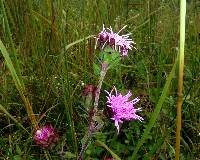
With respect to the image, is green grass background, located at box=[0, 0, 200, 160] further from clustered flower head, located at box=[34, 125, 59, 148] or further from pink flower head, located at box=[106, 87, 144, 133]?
pink flower head, located at box=[106, 87, 144, 133]

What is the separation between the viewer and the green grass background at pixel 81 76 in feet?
4.80

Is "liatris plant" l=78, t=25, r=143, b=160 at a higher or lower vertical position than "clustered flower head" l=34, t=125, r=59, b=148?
higher

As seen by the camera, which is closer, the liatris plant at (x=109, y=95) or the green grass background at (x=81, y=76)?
the liatris plant at (x=109, y=95)

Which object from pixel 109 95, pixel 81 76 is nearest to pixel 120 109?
pixel 109 95

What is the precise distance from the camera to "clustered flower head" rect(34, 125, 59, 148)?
1.16 m

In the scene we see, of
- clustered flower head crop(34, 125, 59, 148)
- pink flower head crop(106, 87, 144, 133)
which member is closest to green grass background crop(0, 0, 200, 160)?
clustered flower head crop(34, 125, 59, 148)

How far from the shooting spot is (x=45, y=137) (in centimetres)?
116

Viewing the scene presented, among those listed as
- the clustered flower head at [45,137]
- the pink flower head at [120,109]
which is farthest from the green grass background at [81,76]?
the pink flower head at [120,109]

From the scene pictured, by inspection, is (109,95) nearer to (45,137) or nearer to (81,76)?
(45,137)

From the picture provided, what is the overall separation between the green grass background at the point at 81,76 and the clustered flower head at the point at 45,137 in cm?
9

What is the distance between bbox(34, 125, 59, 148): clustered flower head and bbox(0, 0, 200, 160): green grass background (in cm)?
9

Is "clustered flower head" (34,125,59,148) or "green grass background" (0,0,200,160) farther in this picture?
"green grass background" (0,0,200,160)

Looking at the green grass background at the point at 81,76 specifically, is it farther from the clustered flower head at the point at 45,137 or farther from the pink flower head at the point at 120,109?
the pink flower head at the point at 120,109

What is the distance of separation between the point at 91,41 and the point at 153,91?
342 mm
